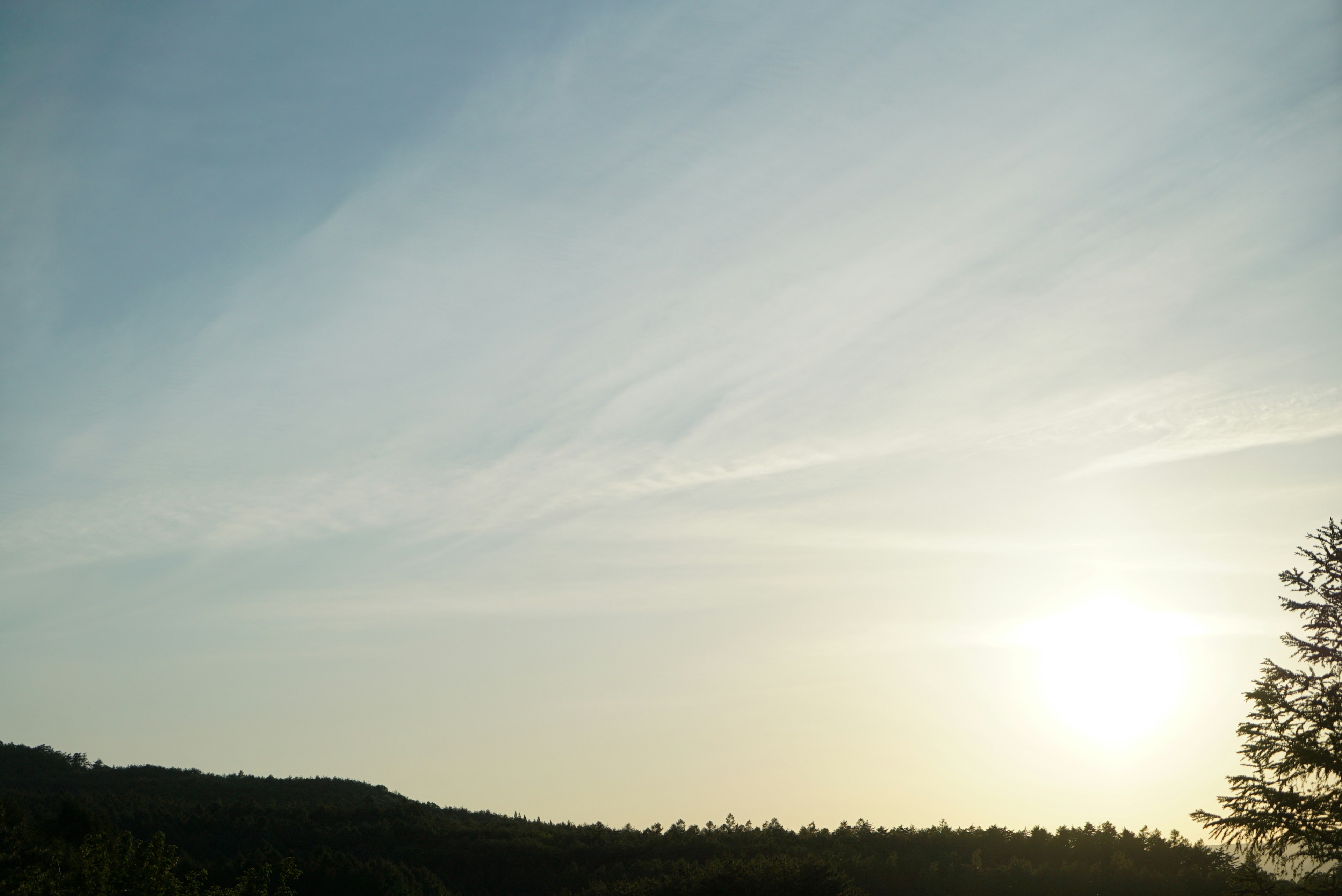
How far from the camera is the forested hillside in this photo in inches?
1040

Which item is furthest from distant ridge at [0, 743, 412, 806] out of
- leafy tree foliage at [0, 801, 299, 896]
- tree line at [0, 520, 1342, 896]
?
leafy tree foliage at [0, 801, 299, 896]

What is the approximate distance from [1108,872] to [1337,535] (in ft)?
47.7

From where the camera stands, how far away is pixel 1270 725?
22672mm

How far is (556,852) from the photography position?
4166 cm

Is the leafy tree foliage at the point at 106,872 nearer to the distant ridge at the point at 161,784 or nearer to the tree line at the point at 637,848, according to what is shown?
the tree line at the point at 637,848

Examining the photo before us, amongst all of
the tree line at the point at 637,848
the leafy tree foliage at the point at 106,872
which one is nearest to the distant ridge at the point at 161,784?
the tree line at the point at 637,848

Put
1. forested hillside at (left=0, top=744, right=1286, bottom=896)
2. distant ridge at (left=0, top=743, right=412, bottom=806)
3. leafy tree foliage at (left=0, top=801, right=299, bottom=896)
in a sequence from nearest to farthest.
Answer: leafy tree foliage at (left=0, top=801, right=299, bottom=896), forested hillside at (left=0, top=744, right=1286, bottom=896), distant ridge at (left=0, top=743, right=412, bottom=806)

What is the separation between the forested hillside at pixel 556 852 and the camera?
2642cm

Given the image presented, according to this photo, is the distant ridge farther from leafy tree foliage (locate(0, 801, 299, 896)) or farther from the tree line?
leafy tree foliage (locate(0, 801, 299, 896))

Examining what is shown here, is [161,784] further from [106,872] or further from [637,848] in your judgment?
[106,872]

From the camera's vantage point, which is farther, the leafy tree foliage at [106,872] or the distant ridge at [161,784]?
the distant ridge at [161,784]

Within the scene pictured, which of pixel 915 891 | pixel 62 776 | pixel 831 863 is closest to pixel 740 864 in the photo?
pixel 831 863

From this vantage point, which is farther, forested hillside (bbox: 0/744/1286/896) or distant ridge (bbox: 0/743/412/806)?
distant ridge (bbox: 0/743/412/806)

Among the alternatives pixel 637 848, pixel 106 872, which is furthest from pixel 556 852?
pixel 106 872
